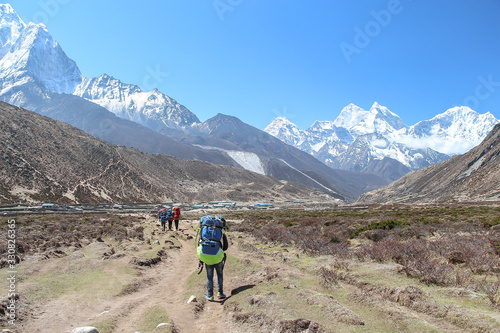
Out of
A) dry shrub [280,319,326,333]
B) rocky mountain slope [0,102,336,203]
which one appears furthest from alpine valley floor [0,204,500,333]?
rocky mountain slope [0,102,336,203]

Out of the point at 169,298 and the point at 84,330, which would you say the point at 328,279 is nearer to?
the point at 169,298

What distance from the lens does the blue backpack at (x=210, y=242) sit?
8578 millimetres

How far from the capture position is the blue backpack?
28.1 feet

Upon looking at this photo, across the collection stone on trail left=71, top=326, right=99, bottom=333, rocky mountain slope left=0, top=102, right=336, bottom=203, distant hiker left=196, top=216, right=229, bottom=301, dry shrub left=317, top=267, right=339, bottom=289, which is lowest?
dry shrub left=317, top=267, right=339, bottom=289

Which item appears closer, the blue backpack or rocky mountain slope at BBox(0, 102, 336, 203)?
the blue backpack

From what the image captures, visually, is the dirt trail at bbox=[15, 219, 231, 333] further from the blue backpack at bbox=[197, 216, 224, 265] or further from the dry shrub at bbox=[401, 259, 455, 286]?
the dry shrub at bbox=[401, 259, 455, 286]

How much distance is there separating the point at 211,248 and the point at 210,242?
0.18m

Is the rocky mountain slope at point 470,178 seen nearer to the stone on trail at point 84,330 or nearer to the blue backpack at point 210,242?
the blue backpack at point 210,242

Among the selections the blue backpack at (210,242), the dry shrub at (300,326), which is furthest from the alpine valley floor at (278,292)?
the blue backpack at (210,242)

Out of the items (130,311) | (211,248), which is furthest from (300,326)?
(130,311)

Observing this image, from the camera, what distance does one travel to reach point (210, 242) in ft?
28.3

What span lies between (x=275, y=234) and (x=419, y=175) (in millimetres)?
179650

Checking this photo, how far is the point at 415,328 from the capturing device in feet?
17.5

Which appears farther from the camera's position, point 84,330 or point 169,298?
point 169,298
